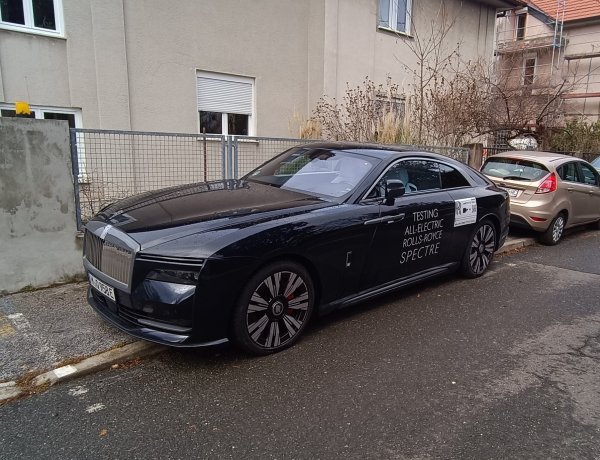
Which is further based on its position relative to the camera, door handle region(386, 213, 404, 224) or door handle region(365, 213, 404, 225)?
door handle region(386, 213, 404, 224)

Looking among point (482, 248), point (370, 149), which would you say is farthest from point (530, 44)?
point (370, 149)

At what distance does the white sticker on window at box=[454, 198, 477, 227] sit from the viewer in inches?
196

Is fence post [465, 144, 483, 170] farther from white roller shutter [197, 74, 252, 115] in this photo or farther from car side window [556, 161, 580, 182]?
white roller shutter [197, 74, 252, 115]

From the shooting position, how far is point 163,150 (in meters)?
5.89

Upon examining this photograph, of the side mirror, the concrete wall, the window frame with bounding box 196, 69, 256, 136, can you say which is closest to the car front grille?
the concrete wall

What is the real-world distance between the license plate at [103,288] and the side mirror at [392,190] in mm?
2449

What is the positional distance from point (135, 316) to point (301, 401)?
4.26 feet

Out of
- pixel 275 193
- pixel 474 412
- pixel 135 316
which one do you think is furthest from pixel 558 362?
pixel 135 316

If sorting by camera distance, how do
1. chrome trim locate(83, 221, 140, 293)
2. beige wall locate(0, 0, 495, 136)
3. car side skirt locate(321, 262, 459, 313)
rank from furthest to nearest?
beige wall locate(0, 0, 495, 136) < car side skirt locate(321, 262, 459, 313) < chrome trim locate(83, 221, 140, 293)

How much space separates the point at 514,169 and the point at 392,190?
474 cm

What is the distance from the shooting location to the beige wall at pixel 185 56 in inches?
295

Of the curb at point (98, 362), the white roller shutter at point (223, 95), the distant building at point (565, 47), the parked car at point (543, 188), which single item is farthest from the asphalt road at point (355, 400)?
the distant building at point (565, 47)

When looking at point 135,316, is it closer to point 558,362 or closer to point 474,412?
point 474,412

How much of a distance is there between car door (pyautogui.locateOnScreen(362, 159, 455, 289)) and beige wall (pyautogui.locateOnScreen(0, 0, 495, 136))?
5.74m
